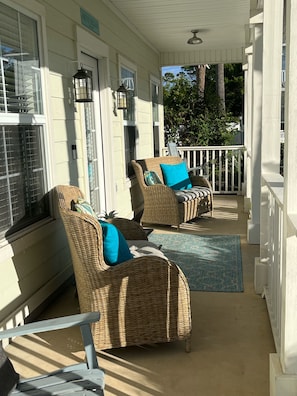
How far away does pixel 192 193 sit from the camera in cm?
569

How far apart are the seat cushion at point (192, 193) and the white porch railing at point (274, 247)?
217cm

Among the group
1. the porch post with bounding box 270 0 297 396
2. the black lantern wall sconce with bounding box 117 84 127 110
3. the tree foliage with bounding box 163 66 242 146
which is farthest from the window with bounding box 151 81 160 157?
the porch post with bounding box 270 0 297 396

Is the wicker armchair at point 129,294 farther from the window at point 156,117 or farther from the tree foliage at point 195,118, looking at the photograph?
the tree foliage at point 195,118

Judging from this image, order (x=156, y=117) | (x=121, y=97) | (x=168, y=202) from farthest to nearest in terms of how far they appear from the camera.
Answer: (x=156, y=117)
(x=168, y=202)
(x=121, y=97)

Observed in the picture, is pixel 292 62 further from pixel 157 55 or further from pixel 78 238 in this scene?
pixel 157 55

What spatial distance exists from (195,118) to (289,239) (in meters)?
8.82

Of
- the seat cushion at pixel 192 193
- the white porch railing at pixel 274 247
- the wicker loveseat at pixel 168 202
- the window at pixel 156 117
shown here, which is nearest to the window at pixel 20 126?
the white porch railing at pixel 274 247

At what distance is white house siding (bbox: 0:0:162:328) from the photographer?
9.09 ft

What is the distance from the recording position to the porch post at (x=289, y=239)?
1687 millimetres

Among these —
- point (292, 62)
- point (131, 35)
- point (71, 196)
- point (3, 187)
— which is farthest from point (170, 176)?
point (292, 62)

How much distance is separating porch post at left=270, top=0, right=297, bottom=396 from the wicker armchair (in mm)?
721

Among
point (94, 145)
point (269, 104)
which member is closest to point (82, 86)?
point (94, 145)

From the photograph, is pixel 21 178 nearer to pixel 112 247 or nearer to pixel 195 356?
pixel 112 247

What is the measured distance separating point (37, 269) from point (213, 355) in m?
1.41
